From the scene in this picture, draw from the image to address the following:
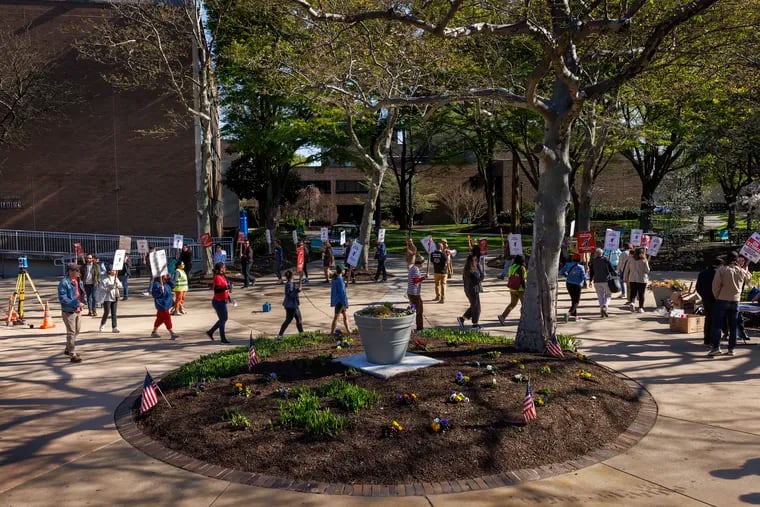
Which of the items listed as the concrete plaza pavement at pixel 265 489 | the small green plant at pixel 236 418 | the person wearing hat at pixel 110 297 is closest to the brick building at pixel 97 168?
the concrete plaza pavement at pixel 265 489

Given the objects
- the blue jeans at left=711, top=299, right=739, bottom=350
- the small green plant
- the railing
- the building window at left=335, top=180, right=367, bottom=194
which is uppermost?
the building window at left=335, top=180, right=367, bottom=194

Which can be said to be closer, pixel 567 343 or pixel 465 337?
pixel 567 343

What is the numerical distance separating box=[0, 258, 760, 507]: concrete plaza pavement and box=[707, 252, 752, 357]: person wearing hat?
13.3 inches

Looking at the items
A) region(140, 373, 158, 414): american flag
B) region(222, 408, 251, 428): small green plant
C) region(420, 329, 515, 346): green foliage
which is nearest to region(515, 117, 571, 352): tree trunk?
region(420, 329, 515, 346): green foliage

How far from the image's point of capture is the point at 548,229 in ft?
31.9

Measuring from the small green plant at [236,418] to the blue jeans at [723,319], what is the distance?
8.21 meters

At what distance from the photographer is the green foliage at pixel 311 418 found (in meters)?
6.74

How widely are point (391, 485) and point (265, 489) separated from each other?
3.98ft

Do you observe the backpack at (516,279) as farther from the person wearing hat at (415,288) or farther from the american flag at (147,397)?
the american flag at (147,397)

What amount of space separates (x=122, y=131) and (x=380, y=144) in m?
15.2

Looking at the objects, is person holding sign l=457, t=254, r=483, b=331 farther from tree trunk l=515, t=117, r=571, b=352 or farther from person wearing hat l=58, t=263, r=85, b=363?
person wearing hat l=58, t=263, r=85, b=363

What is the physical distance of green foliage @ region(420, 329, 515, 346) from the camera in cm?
1070

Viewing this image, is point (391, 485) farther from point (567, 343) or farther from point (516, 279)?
point (516, 279)

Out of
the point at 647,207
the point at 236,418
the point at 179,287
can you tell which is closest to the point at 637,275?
the point at 236,418
